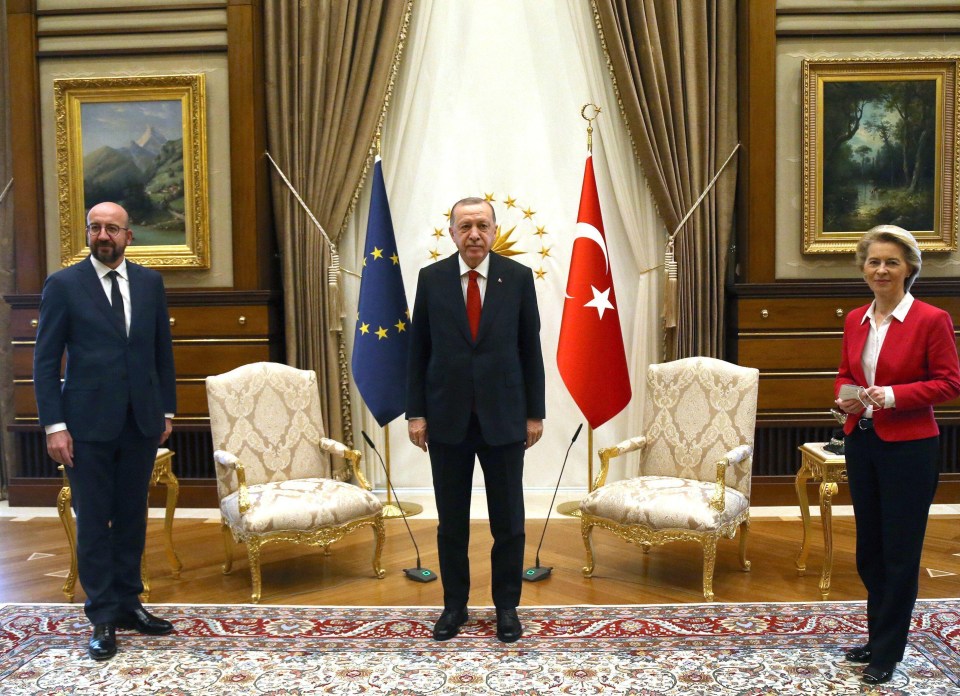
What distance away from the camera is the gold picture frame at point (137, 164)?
233 inches

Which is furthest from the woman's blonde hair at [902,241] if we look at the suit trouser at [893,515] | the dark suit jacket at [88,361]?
the dark suit jacket at [88,361]

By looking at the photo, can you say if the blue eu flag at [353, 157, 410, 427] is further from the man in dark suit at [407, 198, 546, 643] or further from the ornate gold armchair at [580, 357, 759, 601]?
the man in dark suit at [407, 198, 546, 643]

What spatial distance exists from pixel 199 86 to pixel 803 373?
438cm

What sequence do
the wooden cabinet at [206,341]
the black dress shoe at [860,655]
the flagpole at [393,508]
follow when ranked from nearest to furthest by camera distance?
the black dress shoe at [860,655] < the flagpole at [393,508] < the wooden cabinet at [206,341]

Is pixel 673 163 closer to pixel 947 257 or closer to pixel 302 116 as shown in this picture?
pixel 947 257

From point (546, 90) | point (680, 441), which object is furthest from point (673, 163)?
point (680, 441)

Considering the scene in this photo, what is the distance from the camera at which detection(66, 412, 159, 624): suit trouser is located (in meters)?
3.50

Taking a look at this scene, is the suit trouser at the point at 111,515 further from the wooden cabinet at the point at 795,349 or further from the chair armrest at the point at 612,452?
the wooden cabinet at the point at 795,349

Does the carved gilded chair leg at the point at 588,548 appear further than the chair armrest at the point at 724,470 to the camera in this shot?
Yes

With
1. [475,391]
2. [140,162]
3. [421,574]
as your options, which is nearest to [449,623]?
[421,574]

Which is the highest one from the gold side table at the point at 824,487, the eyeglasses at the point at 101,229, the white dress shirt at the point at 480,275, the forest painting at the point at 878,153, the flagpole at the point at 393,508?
the forest painting at the point at 878,153

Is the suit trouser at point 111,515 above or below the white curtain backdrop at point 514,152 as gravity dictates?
below

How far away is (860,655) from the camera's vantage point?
3.22 metres

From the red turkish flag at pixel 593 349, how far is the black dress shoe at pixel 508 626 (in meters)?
1.85
